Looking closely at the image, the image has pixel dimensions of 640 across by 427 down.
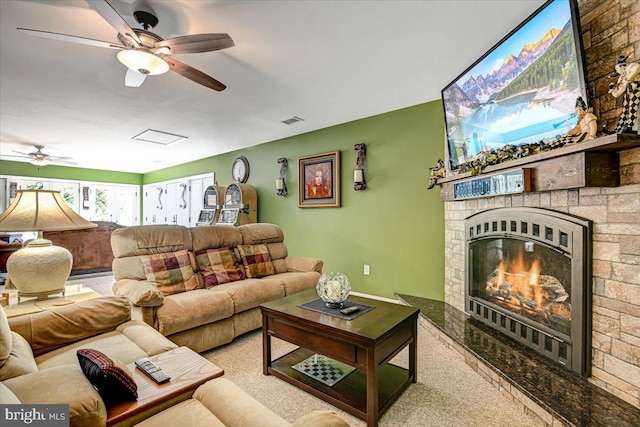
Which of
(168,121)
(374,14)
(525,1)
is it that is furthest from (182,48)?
(168,121)

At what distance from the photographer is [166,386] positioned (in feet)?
3.83

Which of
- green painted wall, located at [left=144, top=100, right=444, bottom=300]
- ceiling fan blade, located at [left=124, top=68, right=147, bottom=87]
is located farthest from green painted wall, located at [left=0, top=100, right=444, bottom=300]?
ceiling fan blade, located at [left=124, top=68, right=147, bottom=87]

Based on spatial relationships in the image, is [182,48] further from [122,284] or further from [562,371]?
[562,371]

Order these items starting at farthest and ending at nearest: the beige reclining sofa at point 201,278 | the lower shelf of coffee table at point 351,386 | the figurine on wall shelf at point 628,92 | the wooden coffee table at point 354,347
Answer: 1. the beige reclining sofa at point 201,278
2. the lower shelf of coffee table at point 351,386
3. the wooden coffee table at point 354,347
4. the figurine on wall shelf at point 628,92

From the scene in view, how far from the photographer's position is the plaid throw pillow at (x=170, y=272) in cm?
271

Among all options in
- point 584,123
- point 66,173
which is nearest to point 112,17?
point 584,123

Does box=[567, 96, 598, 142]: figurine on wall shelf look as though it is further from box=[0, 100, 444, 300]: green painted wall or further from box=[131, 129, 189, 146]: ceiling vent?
box=[131, 129, 189, 146]: ceiling vent

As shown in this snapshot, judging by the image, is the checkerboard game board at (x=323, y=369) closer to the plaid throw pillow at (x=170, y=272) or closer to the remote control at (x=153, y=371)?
the remote control at (x=153, y=371)

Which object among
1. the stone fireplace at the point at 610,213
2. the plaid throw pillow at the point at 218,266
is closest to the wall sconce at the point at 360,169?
the plaid throw pillow at the point at 218,266

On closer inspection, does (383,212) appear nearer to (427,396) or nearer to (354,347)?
(427,396)

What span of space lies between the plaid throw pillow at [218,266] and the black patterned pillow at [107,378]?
1.96 m

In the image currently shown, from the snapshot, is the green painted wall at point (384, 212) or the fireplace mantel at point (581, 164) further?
the green painted wall at point (384, 212)

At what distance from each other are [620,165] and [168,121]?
15.8 feet

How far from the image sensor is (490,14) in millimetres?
2104
